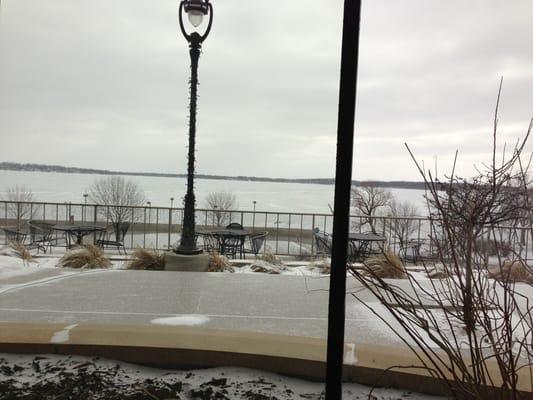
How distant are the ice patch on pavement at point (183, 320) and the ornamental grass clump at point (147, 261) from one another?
6.79 ft

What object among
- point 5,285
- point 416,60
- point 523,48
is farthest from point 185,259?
point 523,48

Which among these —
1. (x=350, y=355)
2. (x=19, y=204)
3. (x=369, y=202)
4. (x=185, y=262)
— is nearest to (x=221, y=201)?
(x=19, y=204)

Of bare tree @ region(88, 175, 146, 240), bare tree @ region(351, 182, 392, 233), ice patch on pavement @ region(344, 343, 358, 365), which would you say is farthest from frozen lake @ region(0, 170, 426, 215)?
ice patch on pavement @ region(344, 343, 358, 365)

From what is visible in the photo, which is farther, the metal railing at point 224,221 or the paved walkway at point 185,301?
the metal railing at point 224,221

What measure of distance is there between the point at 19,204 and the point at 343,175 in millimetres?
7662

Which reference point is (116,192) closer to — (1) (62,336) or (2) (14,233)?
(2) (14,233)

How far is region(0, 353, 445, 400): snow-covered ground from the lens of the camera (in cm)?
157

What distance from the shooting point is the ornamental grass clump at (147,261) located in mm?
4738

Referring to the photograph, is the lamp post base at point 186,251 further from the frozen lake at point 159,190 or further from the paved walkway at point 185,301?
the frozen lake at point 159,190

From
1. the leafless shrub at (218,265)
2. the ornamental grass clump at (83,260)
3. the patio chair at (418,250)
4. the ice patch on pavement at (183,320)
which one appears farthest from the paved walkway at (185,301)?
the patio chair at (418,250)

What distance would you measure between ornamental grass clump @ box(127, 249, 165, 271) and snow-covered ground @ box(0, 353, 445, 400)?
2.94 meters

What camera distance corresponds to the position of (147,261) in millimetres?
4762

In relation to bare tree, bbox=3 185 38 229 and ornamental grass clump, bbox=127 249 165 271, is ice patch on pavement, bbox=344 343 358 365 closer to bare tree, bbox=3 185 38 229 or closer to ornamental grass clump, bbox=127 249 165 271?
ornamental grass clump, bbox=127 249 165 271

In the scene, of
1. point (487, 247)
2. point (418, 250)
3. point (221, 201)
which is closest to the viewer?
point (487, 247)
